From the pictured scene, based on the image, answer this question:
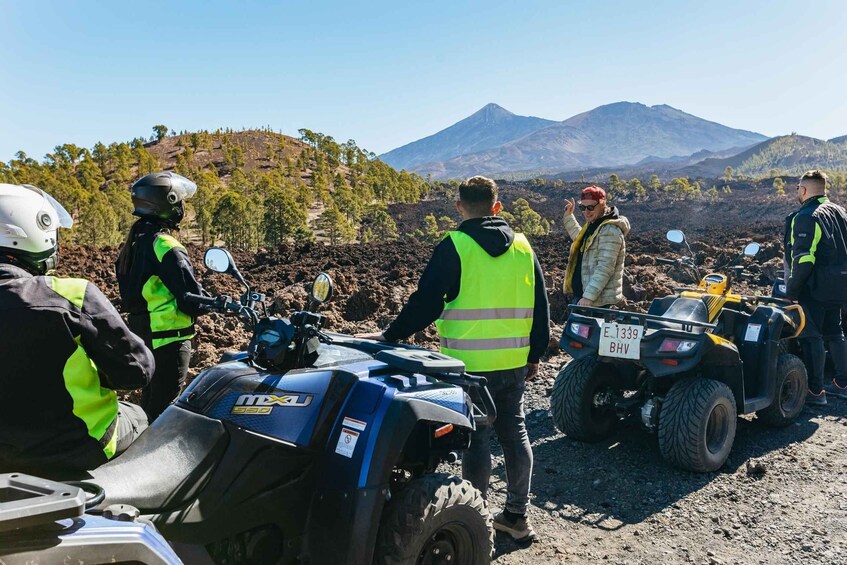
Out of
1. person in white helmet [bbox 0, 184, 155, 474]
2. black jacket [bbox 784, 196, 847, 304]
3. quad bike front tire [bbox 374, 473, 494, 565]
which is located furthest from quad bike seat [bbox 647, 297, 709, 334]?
person in white helmet [bbox 0, 184, 155, 474]

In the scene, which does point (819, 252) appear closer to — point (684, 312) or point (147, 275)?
point (684, 312)

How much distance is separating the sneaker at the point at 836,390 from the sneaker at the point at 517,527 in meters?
4.07

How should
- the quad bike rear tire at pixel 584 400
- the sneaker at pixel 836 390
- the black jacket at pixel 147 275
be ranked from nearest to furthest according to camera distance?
the black jacket at pixel 147 275, the quad bike rear tire at pixel 584 400, the sneaker at pixel 836 390

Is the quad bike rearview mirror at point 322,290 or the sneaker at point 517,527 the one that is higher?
the quad bike rearview mirror at point 322,290

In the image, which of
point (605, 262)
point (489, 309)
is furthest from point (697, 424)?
point (489, 309)

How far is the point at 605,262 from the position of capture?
521 cm

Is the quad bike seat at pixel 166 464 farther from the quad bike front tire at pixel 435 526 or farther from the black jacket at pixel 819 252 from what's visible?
the black jacket at pixel 819 252

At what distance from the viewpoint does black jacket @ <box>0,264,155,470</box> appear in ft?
6.37

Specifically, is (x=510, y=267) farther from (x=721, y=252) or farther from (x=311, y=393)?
(x=721, y=252)

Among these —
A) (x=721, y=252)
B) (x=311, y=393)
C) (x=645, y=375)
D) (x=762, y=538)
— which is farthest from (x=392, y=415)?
(x=721, y=252)

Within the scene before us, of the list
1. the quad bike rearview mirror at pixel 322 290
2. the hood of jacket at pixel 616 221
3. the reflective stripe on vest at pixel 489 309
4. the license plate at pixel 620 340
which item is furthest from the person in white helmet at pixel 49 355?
the hood of jacket at pixel 616 221

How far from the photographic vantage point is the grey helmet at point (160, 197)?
3.69m

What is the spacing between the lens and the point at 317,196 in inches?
1730

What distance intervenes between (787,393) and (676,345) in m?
1.70
